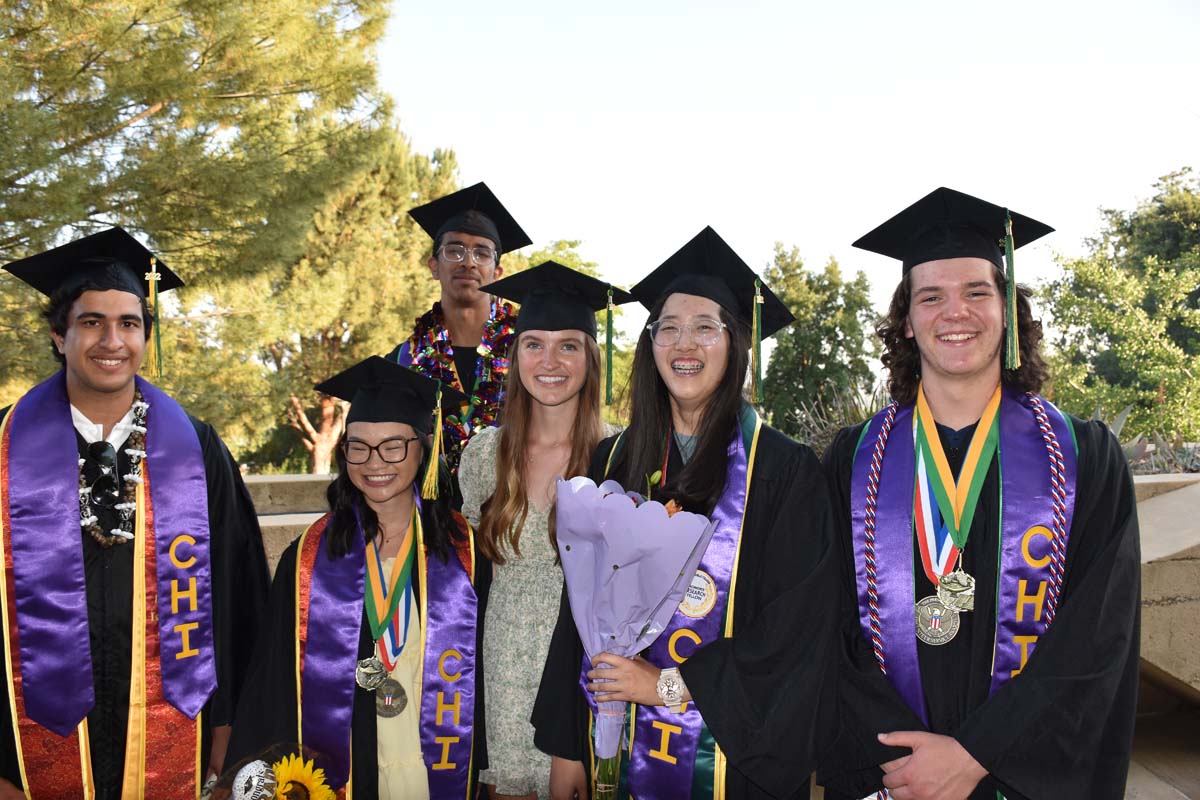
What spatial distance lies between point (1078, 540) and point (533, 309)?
1.76m

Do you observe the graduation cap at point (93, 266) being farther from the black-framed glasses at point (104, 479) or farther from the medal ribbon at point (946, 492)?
the medal ribbon at point (946, 492)

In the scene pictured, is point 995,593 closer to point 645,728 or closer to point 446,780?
point 645,728

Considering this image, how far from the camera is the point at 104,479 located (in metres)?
2.88

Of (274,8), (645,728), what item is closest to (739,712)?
(645,728)

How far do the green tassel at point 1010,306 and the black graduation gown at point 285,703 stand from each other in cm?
174

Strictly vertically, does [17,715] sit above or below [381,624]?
below

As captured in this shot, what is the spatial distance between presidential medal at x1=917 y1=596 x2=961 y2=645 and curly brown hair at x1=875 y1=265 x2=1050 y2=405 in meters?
0.62

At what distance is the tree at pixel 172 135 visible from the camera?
8.39 meters

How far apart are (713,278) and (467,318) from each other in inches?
64.2

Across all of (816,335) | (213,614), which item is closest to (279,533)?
(213,614)

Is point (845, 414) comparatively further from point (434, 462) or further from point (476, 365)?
point (434, 462)

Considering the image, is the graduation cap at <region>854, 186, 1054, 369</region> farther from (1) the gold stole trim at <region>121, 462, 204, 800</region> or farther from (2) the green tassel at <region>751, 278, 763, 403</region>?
(1) the gold stole trim at <region>121, 462, 204, 800</region>

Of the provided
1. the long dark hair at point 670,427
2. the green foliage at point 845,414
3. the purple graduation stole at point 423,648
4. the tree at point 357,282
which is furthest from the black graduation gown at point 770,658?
the tree at point 357,282

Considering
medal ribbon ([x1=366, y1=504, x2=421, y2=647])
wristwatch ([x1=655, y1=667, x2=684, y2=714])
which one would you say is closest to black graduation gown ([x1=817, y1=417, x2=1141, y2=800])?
wristwatch ([x1=655, y1=667, x2=684, y2=714])
